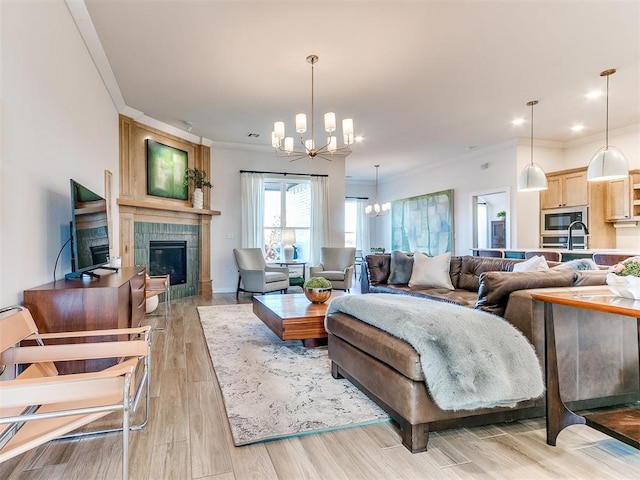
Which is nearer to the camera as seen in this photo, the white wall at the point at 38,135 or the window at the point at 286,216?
the white wall at the point at 38,135

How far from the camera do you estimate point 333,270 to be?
6.97 m

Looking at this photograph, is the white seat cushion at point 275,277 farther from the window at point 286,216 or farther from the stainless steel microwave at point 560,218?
the stainless steel microwave at point 560,218

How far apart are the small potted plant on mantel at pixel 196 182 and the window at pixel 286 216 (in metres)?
1.31

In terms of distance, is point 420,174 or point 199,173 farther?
point 420,174

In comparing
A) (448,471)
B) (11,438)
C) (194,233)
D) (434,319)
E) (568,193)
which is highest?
(568,193)

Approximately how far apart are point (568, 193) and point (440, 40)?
14.1 feet

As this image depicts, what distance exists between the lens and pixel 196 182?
21.2 ft

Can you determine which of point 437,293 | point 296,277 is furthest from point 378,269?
point 296,277

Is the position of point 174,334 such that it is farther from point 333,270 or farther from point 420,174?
point 420,174

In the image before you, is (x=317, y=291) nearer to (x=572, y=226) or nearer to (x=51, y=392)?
(x=51, y=392)

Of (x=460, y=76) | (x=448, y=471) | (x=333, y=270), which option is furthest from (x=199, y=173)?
(x=448, y=471)

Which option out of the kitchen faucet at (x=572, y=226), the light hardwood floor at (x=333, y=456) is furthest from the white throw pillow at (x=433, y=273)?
the kitchen faucet at (x=572, y=226)

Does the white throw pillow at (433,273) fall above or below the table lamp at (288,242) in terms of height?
below

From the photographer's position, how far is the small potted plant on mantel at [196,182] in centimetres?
636
